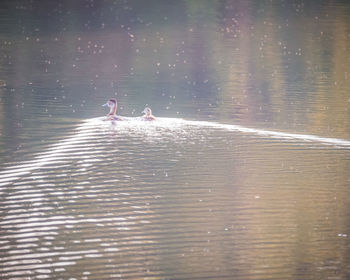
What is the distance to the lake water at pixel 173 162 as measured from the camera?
7441mm

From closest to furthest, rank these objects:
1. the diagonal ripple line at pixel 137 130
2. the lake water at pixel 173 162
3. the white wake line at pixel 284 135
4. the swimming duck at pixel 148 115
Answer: the lake water at pixel 173 162, the diagonal ripple line at pixel 137 130, the white wake line at pixel 284 135, the swimming duck at pixel 148 115

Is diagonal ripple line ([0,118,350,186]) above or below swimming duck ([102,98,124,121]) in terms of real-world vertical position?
below

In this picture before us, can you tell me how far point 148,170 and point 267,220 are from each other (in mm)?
2243

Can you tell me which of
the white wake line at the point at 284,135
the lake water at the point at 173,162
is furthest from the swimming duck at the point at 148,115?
the white wake line at the point at 284,135

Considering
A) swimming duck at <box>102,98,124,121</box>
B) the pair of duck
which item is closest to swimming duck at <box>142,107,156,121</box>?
the pair of duck

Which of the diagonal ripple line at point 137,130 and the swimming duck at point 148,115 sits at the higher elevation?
the swimming duck at point 148,115

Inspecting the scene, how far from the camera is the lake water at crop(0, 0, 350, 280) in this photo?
7441 millimetres

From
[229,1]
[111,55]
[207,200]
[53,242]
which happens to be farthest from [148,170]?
[229,1]

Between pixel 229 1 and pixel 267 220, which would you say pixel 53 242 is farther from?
pixel 229 1

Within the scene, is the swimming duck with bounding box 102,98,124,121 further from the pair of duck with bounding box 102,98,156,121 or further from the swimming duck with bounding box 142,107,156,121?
the swimming duck with bounding box 142,107,156,121

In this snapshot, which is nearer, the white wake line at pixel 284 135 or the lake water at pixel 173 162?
the lake water at pixel 173 162

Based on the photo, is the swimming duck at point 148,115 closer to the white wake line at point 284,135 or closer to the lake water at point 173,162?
the lake water at point 173,162

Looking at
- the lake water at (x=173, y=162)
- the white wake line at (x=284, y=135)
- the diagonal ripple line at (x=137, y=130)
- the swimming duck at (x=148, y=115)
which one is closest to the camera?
the lake water at (x=173, y=162)

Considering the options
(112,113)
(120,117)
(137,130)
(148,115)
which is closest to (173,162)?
(137,130)
